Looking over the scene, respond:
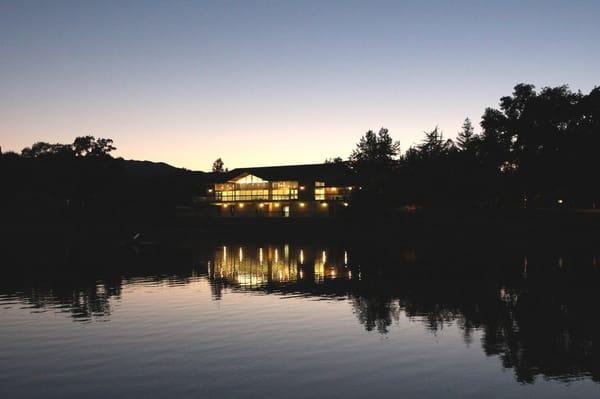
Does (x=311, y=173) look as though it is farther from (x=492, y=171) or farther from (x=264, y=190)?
(x=492, y=171)

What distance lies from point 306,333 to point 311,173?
8619 centimetres

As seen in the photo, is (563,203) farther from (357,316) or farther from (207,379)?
(207,379)

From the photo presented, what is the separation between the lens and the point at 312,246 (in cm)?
7338

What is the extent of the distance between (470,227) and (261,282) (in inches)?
1753

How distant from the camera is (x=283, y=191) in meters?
109

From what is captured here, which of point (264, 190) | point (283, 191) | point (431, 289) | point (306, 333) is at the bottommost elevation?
point (431, 289)

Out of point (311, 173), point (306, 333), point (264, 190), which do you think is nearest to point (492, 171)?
point (311, 173)

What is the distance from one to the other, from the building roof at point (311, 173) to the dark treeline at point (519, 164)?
12.2 metres

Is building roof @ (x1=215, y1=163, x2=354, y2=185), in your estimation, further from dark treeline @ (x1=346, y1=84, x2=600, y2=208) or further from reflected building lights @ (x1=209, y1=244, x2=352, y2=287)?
reflected building lights @ (x1=209, y1=244, x2=352, y2=287)

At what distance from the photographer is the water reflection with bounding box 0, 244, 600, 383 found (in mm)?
22422

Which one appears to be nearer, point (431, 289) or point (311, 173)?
point (431, 289)

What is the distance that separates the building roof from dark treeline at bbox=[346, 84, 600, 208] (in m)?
12.2

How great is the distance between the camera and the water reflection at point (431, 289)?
2242 centimetres

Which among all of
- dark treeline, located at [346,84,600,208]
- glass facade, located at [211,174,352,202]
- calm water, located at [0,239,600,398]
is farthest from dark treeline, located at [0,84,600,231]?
calm water, located at [0,239,600,398]
